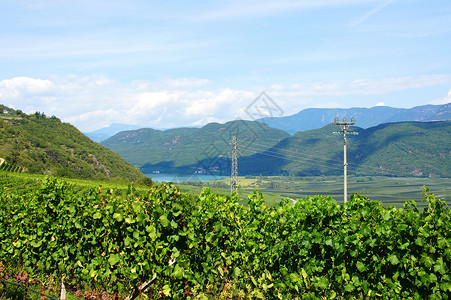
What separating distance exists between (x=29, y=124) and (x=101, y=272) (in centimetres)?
14495

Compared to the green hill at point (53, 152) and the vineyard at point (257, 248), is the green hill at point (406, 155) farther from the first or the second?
the vineyard at point (257, 248)

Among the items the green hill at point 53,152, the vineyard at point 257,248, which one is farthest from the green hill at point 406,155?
the vineyard at point 257,248

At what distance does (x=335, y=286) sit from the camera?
6.15m

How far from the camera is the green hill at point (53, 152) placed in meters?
89.3

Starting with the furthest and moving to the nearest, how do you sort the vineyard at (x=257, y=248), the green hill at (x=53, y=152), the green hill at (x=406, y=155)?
the green hill at (x=406, y=155)
the green hill at (x=53, y=152)
the vineyard at (x=257, y=248)

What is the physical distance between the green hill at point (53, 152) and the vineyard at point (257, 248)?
81.9 m

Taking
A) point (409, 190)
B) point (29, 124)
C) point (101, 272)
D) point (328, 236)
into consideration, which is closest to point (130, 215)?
point (101, 272)

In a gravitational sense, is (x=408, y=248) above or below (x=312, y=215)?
below

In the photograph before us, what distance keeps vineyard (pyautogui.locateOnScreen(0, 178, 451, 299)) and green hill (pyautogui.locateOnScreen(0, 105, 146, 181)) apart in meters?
81.9

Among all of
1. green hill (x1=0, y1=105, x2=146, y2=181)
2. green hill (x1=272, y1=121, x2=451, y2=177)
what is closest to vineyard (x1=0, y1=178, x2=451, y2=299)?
green hill (x1=0, y1=105, x2=146, y2=181)

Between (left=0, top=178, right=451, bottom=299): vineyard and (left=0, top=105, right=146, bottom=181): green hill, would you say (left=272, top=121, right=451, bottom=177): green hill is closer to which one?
(left=0, top=105, right=146, bottom=181): green hill

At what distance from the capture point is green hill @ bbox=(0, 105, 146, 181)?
89.3 metres

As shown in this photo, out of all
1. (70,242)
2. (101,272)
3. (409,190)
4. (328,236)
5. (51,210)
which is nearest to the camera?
(328,236)

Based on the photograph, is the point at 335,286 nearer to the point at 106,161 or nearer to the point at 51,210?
the point at 51,210
